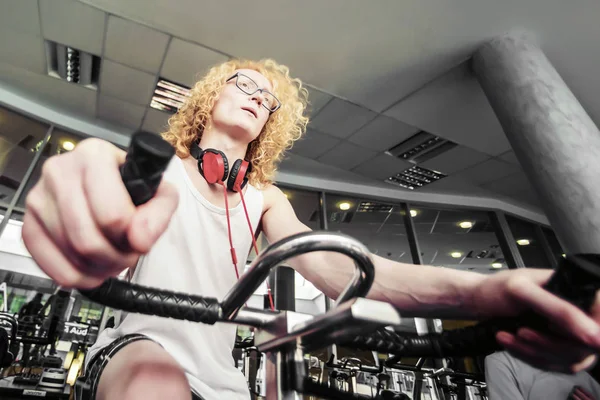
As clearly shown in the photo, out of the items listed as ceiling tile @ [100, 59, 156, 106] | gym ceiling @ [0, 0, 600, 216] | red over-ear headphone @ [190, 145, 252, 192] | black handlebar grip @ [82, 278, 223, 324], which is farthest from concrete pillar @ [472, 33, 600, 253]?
ceiling tile @ [100, 59, 156, 106]

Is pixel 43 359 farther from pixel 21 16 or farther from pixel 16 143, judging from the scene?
pixel 21 16

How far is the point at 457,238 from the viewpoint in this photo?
270 inches

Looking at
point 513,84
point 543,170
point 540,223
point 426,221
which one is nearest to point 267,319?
point 543,170

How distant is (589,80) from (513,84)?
1.53m

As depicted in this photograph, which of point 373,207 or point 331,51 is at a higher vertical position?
point 331,51

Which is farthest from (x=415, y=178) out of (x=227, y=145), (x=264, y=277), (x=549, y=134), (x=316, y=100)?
(x=264, y=277)

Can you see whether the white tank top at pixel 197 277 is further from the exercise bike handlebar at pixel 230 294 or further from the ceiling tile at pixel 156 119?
the ceiling tile at pixel 156 119

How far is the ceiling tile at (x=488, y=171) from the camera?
16.1ft

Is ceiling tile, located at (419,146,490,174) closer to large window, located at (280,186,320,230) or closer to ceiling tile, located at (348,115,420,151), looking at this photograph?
ceiling tile, located at (348,115,420,151)

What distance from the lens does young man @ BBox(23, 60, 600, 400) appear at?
0.31 m

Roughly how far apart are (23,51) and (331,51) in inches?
131

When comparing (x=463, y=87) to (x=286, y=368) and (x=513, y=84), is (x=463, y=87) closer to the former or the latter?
(x=513, y=84)

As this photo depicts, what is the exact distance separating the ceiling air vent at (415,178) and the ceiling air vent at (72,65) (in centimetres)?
422

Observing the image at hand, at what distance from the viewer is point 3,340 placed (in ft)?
6.92
